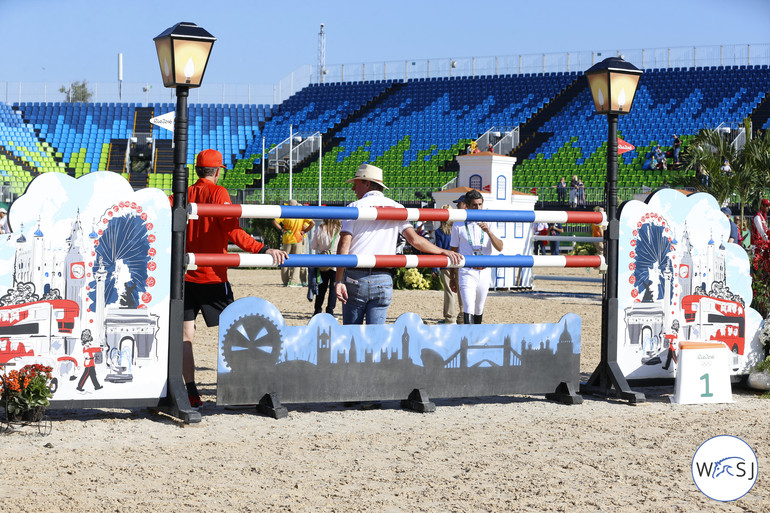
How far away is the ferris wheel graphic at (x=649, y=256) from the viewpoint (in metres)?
7.45

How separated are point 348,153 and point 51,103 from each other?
1584 cm

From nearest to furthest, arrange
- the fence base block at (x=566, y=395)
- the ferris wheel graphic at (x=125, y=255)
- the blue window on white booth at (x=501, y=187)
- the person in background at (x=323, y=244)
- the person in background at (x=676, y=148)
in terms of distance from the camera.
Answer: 1. the ferris wheel graphic at (x=125, y=255)
2. the fence base block at (x=566, y=395)
3. the person in background at (x=323, y=244)
4. the blue window on white booth at (x=501, y=187)
5. the person in background at (x=676, y=148)

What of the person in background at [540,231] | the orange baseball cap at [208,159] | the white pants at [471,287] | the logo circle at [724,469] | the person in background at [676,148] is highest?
the person in background at [676,148]

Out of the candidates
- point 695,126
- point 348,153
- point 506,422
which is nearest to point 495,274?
point 506,422

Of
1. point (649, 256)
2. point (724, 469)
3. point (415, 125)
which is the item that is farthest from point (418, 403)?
point (415, 125)

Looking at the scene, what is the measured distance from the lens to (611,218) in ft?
24.2

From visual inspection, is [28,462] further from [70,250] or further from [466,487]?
[466,487]

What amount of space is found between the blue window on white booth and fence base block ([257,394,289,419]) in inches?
507

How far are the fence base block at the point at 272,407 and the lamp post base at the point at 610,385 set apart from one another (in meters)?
2.52

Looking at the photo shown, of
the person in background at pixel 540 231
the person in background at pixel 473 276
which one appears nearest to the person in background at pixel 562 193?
the person in background at pixel 540 231

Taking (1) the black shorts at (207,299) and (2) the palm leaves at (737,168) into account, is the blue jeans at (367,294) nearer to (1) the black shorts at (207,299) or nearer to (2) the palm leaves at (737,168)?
(1) the black shorts at (207,299)

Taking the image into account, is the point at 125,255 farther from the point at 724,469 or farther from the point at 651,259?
the point at 651,259

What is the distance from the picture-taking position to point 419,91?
45.9m

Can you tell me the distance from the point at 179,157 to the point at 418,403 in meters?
2.32
